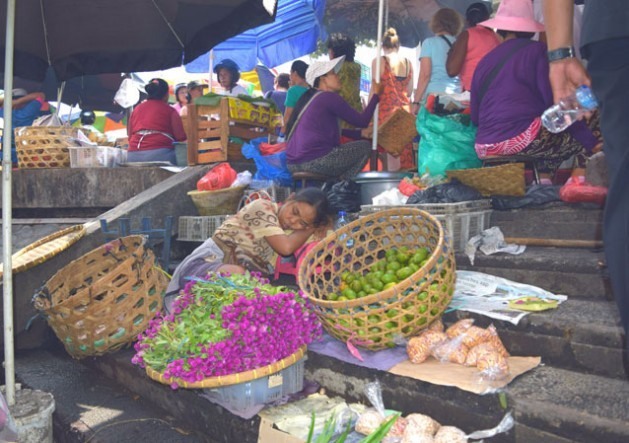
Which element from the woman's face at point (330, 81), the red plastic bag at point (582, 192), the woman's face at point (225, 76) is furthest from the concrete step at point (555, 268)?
the woman's face at point (225, 76)

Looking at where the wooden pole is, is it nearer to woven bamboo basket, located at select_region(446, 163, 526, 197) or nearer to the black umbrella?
woven bamboo basket, located at select_region(446, 163, 526, 197)

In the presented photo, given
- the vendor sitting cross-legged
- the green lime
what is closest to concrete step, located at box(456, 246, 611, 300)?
the green lime

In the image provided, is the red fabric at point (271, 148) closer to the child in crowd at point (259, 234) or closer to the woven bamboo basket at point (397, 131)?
the woven bamboo basket at point (397, 131)

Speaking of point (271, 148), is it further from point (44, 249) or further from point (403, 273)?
point (403, 273)

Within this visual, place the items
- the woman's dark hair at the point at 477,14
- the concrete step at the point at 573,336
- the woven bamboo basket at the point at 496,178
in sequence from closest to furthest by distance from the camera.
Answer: the concrete step at the point at 573,336
the woven bamboo basket at the point at 496,178
the woman's dark hair at the point at 477,14

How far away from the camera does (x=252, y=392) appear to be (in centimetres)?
274

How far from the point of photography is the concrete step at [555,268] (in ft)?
10.4

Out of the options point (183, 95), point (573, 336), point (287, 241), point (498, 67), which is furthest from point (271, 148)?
point (183, 95)

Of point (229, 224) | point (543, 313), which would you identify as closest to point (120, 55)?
point (229, 224)

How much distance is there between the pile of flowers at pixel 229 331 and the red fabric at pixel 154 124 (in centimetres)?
461

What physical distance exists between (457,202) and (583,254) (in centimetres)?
95

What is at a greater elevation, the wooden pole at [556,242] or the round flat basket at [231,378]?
the wooden pole at [556,242]

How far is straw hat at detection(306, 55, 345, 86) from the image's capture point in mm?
5617

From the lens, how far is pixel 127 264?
368 cm
